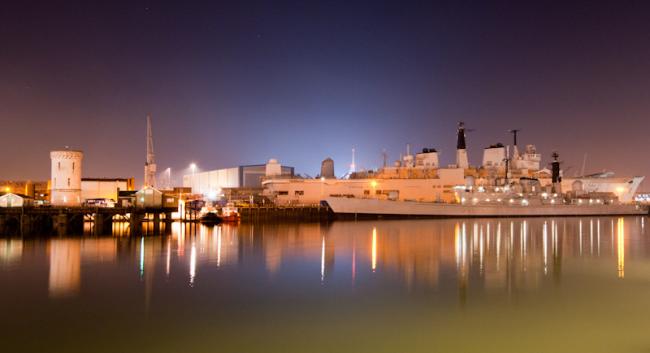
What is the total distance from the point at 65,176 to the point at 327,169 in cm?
3605

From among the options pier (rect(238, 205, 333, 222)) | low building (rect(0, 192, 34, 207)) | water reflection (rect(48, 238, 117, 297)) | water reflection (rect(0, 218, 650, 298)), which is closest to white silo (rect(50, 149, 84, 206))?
low building (rect(0, 192, 34, 207))

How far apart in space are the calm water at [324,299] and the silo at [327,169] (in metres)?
43.8

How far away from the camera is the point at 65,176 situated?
45.0 metres

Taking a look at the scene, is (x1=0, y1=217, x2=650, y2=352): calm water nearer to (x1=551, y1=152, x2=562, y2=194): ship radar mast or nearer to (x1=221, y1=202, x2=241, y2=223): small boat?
(x1=221, y1=202, x2=241, y2=223): small boat

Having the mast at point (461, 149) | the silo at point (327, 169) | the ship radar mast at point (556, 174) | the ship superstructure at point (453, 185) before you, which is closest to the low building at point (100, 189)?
the ship superstructure at point (453, 185)

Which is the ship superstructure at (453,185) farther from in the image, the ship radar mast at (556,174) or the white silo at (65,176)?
the white silo at (65,176)

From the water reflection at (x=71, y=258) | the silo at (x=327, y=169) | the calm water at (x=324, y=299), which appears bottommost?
the calm water at (x=324, y=299)

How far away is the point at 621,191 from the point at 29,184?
83214 millimetres

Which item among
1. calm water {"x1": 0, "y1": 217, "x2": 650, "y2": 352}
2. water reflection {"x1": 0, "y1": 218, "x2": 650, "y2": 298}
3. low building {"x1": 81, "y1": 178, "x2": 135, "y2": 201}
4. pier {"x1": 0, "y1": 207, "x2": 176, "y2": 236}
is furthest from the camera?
low building {"x1": 81, "y1": 178, "x2": 135, "y2": 201}

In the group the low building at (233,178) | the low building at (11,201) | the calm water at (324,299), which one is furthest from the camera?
the low building at (233,178)

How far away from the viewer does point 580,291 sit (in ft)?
52.3

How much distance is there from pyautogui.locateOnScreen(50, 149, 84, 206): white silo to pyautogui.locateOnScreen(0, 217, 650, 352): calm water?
18.9 m

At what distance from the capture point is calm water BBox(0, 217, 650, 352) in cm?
1065

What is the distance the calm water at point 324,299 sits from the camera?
10648mm
